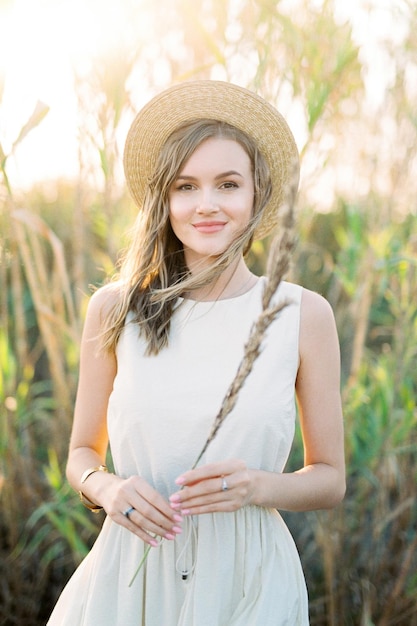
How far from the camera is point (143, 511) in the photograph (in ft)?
4.32

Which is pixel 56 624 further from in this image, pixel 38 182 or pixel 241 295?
pixel 38 182

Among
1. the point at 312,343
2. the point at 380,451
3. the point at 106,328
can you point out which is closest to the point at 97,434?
the point at 106,328

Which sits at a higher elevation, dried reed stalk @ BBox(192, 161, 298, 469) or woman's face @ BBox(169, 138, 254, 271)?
woman's face @ BBox(169, 138, 254, 271)

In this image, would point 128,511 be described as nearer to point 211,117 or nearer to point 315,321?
point 315,321

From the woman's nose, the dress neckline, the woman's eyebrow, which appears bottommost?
the dress neckline

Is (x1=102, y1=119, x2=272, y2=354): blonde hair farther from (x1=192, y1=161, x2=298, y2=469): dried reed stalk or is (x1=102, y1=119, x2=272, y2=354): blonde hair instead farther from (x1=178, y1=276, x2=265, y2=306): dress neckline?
(x1=192, y1=161, x2=298, y2=469): dried reed stalk

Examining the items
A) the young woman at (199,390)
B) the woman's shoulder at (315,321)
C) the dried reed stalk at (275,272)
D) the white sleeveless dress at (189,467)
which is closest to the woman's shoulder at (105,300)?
the young woman at (199,390)

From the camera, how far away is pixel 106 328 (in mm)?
1615

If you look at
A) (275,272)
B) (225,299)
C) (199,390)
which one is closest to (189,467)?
(199,390)

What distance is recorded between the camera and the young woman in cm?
147

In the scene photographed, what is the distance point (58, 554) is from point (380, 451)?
3.68 ft

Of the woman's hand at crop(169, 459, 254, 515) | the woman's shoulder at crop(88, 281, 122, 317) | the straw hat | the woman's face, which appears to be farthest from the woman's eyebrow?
the woman's hand at crop(169, 459, 254, 515)

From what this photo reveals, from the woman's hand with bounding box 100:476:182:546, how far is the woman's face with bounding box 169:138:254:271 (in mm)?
502

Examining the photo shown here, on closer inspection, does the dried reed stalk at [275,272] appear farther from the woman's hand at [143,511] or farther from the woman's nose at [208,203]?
the woman's nose at [208,203]
